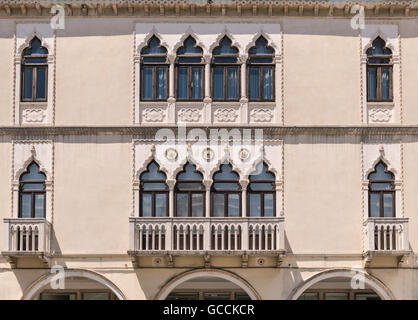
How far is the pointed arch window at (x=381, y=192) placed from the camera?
3183 centimetres

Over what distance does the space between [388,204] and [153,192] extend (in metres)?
6.37

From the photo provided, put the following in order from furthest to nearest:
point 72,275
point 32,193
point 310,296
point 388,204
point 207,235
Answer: point 310,296 → point 32,193 → point 388,204 → point 72,275 → point 207,235

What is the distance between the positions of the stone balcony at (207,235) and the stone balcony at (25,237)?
2344 millimetres

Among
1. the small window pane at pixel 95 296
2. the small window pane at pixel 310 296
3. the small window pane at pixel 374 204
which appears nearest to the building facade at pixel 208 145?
the small window pane at pixel 374 204

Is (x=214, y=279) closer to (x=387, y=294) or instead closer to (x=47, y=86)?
(x=387, y=294)

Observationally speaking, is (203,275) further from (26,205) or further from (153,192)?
(26,205)

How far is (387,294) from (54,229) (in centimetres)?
907

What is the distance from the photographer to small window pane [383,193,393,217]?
104 ft

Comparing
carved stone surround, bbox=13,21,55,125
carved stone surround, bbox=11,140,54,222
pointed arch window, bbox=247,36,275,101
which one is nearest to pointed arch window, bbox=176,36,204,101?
pointed arch window, bbox=247,36,275,101

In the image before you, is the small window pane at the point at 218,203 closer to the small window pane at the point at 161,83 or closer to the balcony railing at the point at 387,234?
the small window pane at the point at 161,83

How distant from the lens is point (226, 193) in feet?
105

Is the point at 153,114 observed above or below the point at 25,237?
above

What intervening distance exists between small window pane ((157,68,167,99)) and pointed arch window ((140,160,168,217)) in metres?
1.88

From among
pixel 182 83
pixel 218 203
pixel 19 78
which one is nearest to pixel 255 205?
pixel 218 203
